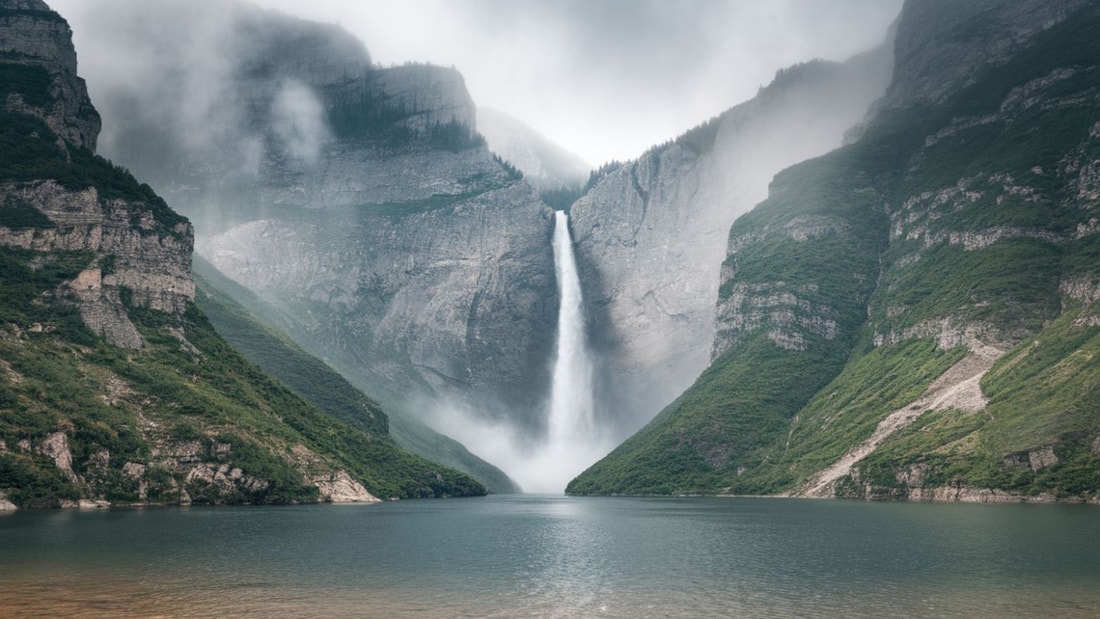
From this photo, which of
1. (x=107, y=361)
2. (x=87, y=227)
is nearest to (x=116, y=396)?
(x=107, y=361)

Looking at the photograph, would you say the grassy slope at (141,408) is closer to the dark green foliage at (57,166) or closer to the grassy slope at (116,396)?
the grassy slope at (116,396)

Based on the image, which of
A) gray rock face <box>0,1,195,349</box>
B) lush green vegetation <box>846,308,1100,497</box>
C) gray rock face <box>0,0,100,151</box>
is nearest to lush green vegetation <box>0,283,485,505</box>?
gray rock face <box>0,1,195,349</box>

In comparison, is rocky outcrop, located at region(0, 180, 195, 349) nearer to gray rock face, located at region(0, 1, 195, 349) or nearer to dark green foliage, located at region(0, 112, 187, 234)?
gray rock face, located at region(0, 1, 195, 349)

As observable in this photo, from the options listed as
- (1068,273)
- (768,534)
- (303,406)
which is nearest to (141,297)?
(303,406)

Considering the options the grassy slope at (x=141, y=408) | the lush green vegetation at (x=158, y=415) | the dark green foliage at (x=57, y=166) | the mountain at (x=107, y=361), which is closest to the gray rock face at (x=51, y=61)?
the mountain at (x=107, y=361)

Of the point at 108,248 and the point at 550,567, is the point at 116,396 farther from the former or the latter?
the point at 550,567
